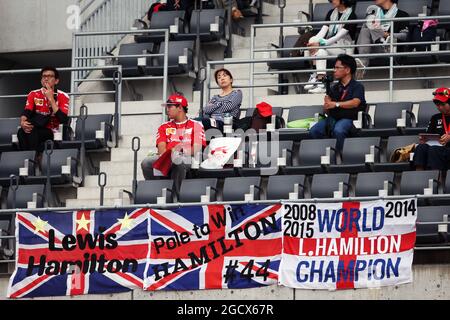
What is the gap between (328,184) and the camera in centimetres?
2030

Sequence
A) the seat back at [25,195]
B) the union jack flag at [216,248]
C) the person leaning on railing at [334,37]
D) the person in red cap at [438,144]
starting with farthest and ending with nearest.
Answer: the person leaning on railing at [334,37], the seat back at [25,195], the person in red cap at [438,144], the union jack flag at [216,248]

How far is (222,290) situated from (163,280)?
0.66 m

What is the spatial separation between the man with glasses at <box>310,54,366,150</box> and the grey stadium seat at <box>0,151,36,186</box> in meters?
3.36

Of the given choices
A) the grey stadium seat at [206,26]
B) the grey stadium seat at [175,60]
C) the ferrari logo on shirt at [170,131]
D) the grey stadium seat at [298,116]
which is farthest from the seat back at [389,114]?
the grey stadium seat at [206,26]

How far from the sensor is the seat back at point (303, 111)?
71.6 feet

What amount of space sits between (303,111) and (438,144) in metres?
2.35

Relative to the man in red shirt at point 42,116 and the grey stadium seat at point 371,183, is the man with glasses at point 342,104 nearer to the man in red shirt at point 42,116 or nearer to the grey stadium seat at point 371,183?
the grey stadium seat at point 371,183

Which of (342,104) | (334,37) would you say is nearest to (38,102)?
(334,37)

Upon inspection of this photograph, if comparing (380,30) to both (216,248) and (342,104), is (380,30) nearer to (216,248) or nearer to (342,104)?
(342,104)

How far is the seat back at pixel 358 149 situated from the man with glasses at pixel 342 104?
0.48 ft

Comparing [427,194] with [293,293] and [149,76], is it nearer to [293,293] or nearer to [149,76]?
[293,293]

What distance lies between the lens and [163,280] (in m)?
19.3

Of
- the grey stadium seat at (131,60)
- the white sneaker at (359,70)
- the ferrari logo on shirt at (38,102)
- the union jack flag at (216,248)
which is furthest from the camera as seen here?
the grey stadium seat at (131,60)

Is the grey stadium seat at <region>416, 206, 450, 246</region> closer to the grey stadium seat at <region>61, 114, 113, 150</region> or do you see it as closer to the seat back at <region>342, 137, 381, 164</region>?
the seat back at <region>342, 137, 381, 164</region>
